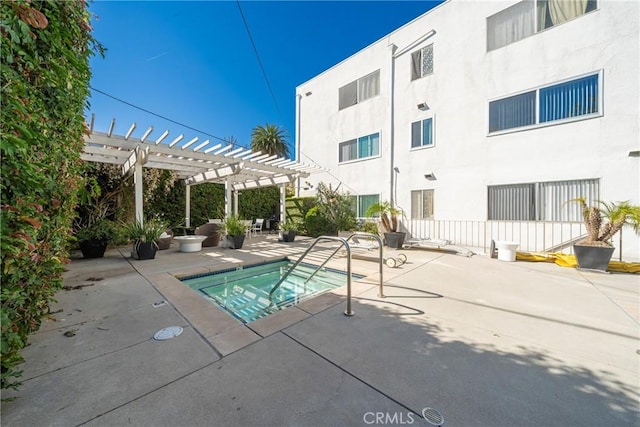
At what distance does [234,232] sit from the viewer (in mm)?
8469

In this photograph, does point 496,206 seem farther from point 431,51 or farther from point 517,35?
point 431,51

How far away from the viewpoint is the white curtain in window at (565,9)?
6633mm

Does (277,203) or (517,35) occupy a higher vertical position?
(517,35)

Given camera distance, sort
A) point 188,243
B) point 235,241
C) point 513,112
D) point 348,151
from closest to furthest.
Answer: point 513,112 < point 188,243 < point 235,241 < point 348,151

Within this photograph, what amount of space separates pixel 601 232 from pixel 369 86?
9.87 metres

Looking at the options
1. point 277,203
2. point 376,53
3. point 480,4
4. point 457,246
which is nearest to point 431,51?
point 480,4

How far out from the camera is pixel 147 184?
10.0 meters

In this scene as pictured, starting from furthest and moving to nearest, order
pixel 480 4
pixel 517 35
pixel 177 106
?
pixel 177 106, pixel 480 4, pixel 517 35

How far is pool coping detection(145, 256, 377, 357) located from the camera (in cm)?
257

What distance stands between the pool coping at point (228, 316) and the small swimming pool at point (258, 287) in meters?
0.49

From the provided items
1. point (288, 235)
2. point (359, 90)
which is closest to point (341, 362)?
point (288, 235)

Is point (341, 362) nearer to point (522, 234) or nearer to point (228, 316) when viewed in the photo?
point (228, 316)

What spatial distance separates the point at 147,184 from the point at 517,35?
14.9 meters

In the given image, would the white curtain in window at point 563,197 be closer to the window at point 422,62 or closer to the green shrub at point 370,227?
the green shrub at point 370,227
